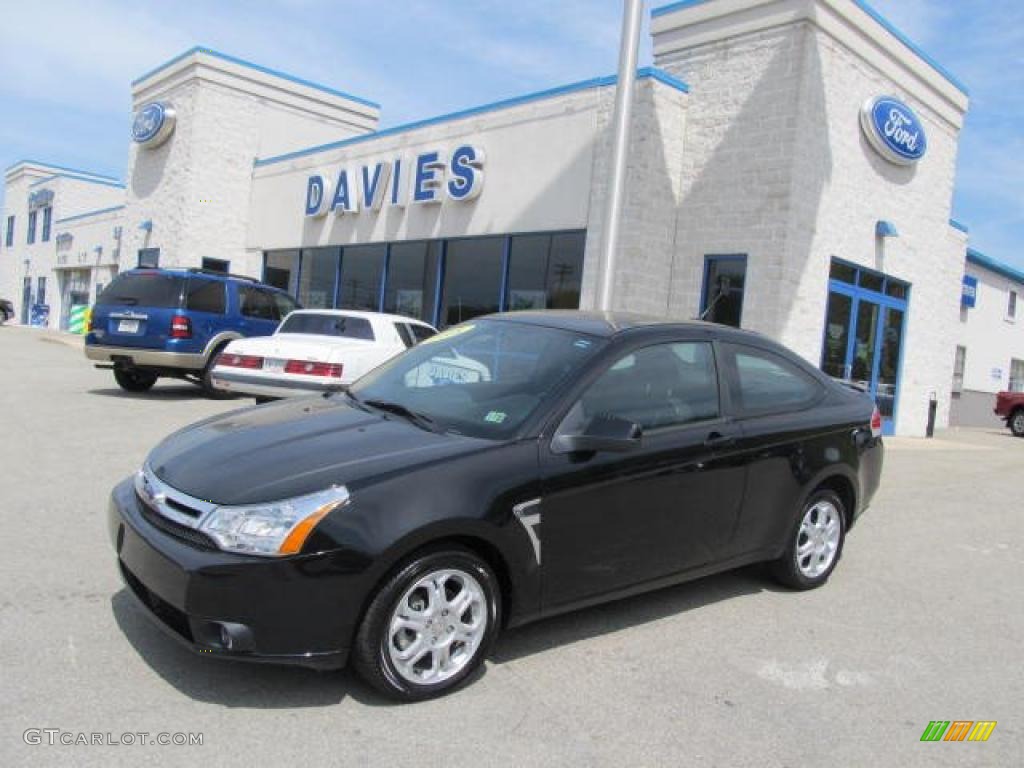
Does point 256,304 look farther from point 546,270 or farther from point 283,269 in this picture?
point 283,269

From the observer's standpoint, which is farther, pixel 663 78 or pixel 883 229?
pixel 883 229

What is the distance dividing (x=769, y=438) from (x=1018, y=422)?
21825 millimetres

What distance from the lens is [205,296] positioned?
11977 millimetres

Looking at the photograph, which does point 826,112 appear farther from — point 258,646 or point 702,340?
point 258,646

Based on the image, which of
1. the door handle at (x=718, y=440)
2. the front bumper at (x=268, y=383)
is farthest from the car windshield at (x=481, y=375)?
the front bumper at (x=268, y=383)

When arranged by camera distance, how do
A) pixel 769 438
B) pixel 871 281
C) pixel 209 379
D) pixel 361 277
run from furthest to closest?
pixel 361 277 < pixel 871 281 < pixel 209 379 < pixel 769 438

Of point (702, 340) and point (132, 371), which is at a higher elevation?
point (702, 340)

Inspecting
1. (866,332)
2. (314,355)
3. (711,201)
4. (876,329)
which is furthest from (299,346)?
(876,329)

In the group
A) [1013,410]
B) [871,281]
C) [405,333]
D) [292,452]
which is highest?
[871,281]

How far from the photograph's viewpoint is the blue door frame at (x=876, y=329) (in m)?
14.7

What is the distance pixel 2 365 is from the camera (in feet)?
53.2

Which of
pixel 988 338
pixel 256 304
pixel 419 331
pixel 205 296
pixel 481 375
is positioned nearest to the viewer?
pixel 481 375

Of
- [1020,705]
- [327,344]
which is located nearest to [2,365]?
[327,344]

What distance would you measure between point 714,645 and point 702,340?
63.4 inches
